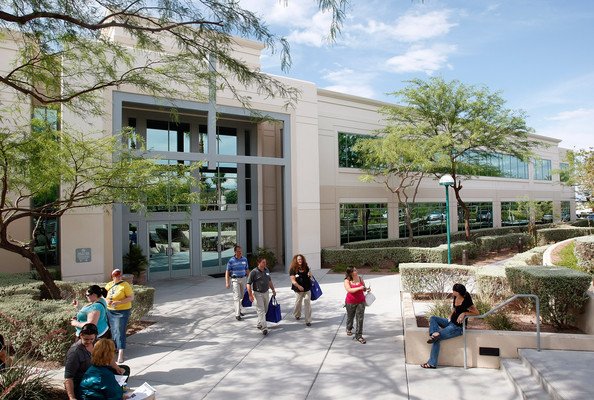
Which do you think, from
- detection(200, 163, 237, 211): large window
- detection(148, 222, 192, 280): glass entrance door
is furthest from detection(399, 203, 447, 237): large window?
detection(148, 222, 192, 280): glass entrance door

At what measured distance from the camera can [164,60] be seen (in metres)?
9.02

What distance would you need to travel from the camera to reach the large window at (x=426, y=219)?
24.6m

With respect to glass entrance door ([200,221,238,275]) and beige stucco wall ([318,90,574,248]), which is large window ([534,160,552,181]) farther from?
glass entrance door ([200,221,238,275])

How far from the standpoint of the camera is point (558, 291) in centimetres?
736

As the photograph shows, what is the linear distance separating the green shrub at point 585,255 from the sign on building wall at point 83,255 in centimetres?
1422

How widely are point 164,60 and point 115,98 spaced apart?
212 inches

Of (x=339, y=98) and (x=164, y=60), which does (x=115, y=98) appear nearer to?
(x=164, y=60)

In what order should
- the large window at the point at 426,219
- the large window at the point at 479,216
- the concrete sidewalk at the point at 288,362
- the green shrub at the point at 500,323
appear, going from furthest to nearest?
the large window at the point at 479,216 < the large window at the point at 426,219 < the green shrub at the point at 500,323 < the concrete sidewalk at the point at 288,362

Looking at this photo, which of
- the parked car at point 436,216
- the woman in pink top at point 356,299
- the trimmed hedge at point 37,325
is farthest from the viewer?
the parked car at point 436,216

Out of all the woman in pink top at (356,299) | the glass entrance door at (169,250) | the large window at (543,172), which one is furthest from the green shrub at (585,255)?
the large window at (543,172)

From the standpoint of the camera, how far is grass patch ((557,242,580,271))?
11181 mm

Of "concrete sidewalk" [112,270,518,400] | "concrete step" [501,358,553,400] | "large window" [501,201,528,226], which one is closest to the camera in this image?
"concrete step" [501,358,553,400]

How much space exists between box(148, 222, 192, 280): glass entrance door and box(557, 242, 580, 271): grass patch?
1381 cm

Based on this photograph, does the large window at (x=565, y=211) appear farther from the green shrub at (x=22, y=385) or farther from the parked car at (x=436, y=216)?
the green shrub at (x=22, y=385)
